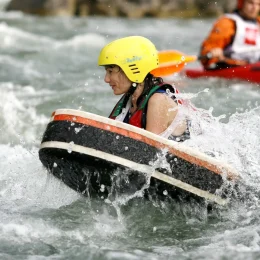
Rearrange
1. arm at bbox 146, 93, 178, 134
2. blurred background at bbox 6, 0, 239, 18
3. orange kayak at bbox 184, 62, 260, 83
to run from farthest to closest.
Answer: blurred background at bbox 6, 0, 239, 18 → orange kayak at bbox 184, 62, 260, 83 → arm at bbox 146, 93, 178, 134

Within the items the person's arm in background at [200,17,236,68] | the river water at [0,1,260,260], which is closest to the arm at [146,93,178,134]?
the river water at [0,1,260,260]

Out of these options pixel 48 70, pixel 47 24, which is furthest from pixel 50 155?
pixel 47 24

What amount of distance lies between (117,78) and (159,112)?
0.39 m

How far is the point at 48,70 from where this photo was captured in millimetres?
10844

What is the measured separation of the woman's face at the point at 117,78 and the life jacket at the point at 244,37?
204 inches

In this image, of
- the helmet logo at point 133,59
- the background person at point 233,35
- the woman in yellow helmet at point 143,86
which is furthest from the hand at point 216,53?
the helmet logo at point 133,59

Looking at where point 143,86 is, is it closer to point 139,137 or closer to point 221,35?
point 139,137

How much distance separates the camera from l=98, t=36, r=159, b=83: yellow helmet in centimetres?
487

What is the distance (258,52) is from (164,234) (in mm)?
5812

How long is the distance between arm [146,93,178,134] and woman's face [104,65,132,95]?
23cm

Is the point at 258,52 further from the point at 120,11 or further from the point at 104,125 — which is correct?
the point at 120,11

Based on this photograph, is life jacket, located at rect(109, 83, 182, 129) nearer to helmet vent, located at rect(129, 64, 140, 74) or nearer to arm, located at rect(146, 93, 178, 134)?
arm, located at rect(146, 93, 178, 134)

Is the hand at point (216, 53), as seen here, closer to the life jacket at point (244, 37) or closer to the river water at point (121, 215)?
the life jacket at point (244, 37)

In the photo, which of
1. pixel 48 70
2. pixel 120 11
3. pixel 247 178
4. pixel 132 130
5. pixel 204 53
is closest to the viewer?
pixel 132 130
